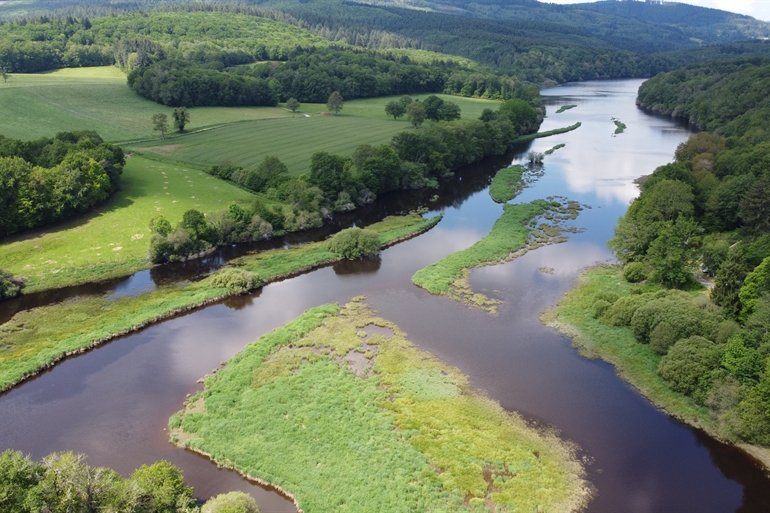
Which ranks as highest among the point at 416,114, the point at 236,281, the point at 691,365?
the point at 416,114

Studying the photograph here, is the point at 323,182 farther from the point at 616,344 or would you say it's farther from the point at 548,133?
the point at 548,133

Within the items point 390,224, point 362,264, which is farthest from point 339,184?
point 362,264

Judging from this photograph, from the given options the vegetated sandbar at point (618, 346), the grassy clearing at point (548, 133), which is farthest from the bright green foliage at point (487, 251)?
the grassy clearing at point (548, 133)

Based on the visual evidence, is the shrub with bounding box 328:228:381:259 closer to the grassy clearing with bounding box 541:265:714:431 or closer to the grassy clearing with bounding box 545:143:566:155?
the grassy clearing with bounding box 541:265:714:431

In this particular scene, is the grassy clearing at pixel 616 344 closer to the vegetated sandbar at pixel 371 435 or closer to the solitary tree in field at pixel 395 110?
the vegetated sandbar at pixel 371 435

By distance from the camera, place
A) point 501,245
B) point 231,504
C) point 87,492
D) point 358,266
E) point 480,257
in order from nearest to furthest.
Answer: point 87,492
point 231,504
point 358,266
point 480,257
point 501,245

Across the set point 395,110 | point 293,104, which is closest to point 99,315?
point 293,104
